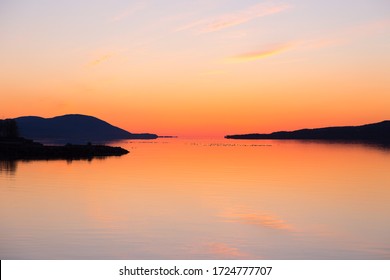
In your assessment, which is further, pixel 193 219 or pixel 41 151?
pixel 41 151

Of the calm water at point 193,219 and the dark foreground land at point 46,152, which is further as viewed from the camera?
the dark foreground land at point 46,152

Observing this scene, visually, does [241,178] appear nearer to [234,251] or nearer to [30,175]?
[30,175]

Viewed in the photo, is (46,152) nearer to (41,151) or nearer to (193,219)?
(41,151)

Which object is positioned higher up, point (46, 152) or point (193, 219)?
point (46, 152)

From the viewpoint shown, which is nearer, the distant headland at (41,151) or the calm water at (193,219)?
the calm water at (193,219)

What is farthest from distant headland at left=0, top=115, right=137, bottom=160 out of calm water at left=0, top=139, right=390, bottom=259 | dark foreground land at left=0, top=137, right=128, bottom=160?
calm water at left=0, top=139, right=390, bottom=259

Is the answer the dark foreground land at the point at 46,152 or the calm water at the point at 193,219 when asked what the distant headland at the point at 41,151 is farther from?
the calm water at the point at 193,219

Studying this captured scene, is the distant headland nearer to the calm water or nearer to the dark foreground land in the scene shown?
the dark foreground land

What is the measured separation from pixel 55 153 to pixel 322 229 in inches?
2904

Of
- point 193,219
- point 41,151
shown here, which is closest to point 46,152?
point 41,151

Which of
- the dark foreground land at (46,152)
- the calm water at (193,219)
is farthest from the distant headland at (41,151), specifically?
the calm water at (193,219)

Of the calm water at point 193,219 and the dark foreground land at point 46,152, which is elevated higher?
the dark foreground land at point 46,152

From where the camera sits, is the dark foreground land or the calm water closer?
the calm water

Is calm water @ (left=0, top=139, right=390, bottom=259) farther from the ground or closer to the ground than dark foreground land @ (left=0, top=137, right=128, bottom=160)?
closer to the ground
